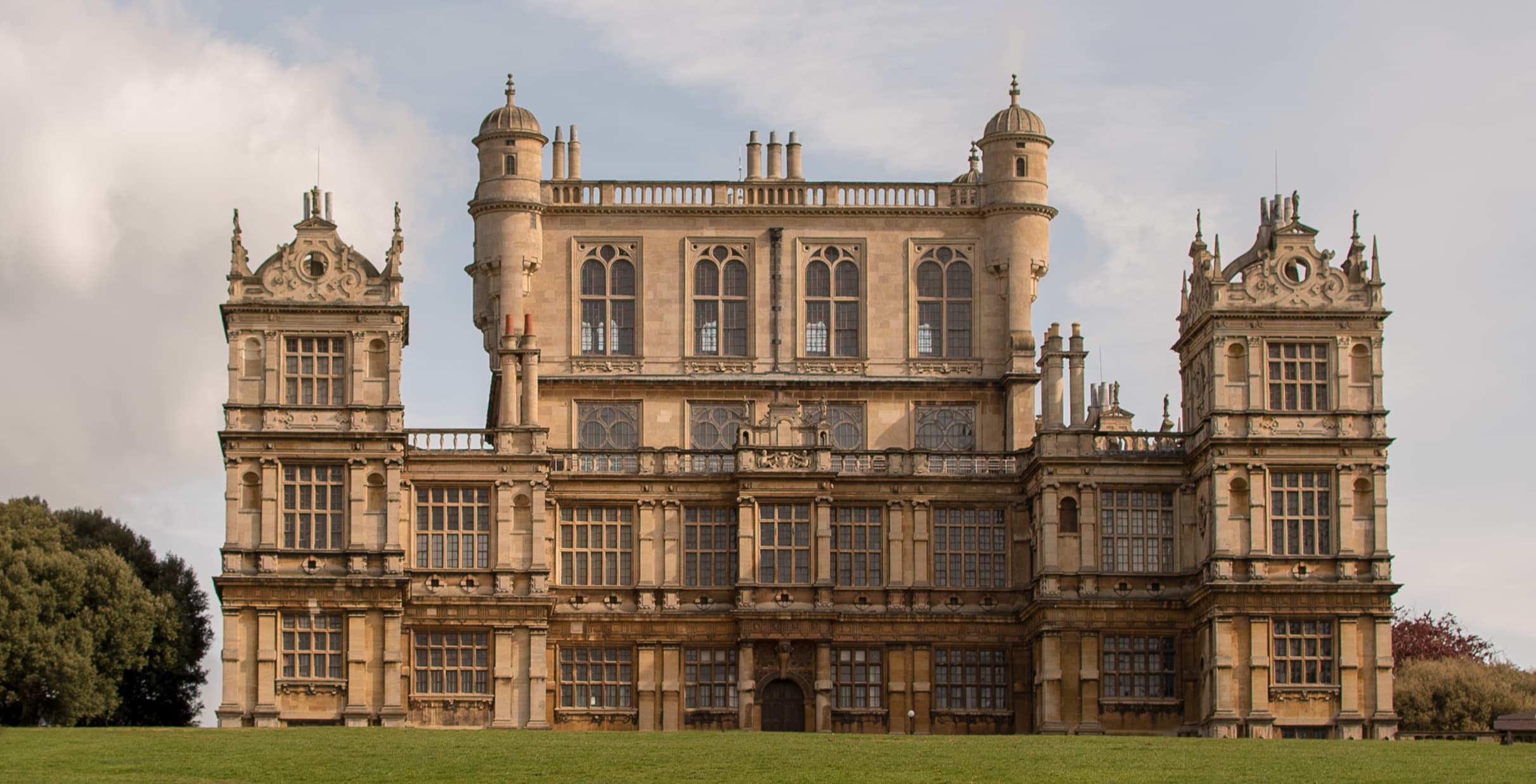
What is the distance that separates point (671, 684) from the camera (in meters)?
79.8

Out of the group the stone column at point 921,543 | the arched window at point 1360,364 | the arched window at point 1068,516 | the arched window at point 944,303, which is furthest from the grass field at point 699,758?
the arched window at point 944,303

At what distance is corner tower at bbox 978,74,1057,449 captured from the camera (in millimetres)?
83750

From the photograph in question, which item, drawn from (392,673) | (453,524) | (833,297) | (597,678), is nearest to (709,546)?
(597,678)

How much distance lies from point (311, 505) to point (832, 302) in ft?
55.0

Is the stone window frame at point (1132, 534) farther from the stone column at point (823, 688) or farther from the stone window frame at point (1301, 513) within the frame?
the stone column at point (823, 688)

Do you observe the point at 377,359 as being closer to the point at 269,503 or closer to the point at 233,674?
the point at 269,503

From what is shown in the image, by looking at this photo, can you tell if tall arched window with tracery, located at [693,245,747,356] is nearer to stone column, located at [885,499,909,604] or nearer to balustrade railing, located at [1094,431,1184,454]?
stone column, located at [885,499,909,604]

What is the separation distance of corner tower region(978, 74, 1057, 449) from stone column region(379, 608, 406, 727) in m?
18.9

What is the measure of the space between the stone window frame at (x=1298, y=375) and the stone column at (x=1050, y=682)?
8672 mm

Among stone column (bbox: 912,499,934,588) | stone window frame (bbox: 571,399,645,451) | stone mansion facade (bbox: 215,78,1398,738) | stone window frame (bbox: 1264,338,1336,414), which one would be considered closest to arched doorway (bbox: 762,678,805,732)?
stone mansion facade (bbox: 215,78,1398,738)

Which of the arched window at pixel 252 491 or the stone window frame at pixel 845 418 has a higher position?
the stone window frame at pixel 845 418

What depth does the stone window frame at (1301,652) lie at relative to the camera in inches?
3017

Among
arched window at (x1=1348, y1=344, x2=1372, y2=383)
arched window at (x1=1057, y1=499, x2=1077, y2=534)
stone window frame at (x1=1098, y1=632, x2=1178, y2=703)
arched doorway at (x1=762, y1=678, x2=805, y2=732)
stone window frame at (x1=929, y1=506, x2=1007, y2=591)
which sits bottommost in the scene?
arched doorway at (x1=762, y1=678, x2=805, y2=732)

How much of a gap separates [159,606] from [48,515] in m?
4.92
